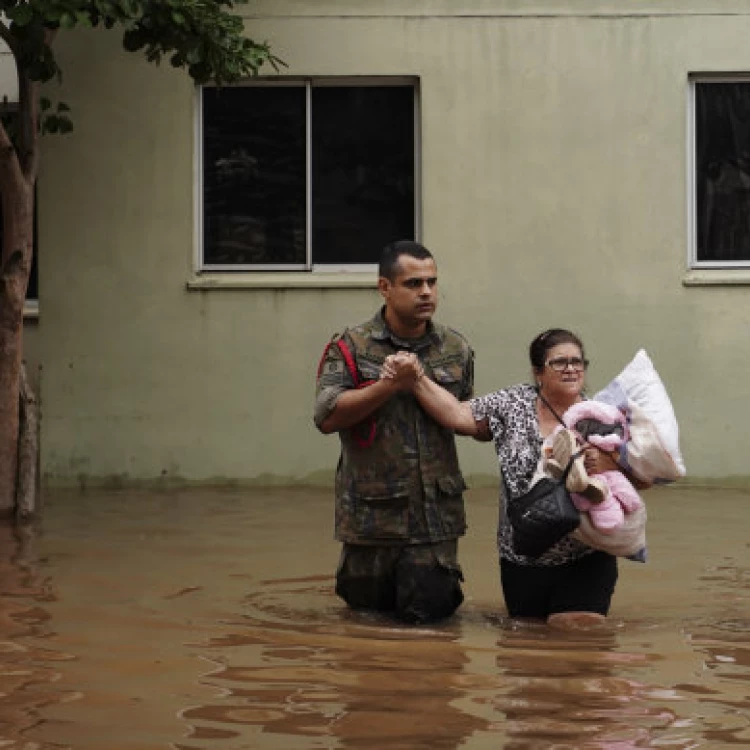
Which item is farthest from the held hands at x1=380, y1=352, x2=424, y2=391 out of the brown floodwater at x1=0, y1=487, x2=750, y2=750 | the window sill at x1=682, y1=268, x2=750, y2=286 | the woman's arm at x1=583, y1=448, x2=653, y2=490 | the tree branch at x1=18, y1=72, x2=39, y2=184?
the window sill at x1=682, y1=268, x2=750, y2=286

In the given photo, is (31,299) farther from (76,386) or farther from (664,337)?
(664,337)

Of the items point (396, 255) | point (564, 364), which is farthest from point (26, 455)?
point (564, 364)

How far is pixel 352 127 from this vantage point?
712 inches

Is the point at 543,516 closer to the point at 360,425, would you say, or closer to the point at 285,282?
the point at 360,425

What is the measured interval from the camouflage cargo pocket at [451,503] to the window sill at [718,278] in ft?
27.2

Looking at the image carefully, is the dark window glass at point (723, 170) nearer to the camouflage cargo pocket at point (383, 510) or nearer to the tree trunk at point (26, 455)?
the tree trunk at point (26, 455)

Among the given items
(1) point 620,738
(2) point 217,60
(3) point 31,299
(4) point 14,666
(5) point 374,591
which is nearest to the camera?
(1) point 620,738

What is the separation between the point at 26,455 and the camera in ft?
51.2

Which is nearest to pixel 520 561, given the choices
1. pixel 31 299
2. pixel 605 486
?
pixel 605 486

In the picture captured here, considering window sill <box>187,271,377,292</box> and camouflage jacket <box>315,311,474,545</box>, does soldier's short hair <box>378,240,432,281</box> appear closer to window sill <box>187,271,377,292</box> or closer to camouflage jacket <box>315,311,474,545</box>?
camouflage jacket <box>315,311,474,545</box>

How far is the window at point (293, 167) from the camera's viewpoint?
18078mm

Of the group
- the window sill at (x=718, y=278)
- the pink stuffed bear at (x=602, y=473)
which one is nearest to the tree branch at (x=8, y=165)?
the window sill at (x=718, y=278)

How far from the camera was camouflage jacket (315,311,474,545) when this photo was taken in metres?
9.66

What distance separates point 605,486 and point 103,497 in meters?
8.58
